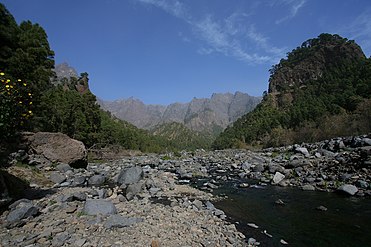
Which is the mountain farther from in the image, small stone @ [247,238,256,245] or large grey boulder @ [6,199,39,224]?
large grey boulder @ [6,199,39,224]

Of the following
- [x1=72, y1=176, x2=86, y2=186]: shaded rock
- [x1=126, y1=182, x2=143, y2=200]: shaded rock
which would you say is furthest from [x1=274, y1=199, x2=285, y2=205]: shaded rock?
[x1=72, y1=176, x2=86, y2=186]: shaded rock

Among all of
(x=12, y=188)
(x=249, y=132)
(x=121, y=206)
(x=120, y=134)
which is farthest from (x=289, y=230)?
(x=249, y=132)

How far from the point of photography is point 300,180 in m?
18.4

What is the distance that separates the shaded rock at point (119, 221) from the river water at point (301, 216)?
446 cm

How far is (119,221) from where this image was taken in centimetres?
865

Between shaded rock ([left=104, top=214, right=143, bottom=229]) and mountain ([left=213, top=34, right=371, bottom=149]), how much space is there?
171 feet

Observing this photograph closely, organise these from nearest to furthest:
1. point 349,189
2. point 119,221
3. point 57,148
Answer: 1. point 119,221
2. point 349,189
3. point 57,148

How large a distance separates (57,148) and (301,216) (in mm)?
20726

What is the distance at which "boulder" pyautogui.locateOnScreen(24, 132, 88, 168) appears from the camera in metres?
20.5

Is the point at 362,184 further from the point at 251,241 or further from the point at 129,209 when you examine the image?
the point at 129,209

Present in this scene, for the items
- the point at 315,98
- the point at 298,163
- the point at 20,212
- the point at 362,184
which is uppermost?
the point at 315,98

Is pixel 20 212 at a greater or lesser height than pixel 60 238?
greater

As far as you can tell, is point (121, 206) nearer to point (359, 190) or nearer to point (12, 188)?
point (12, 188)

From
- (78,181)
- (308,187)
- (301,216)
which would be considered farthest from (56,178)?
(308,187)
